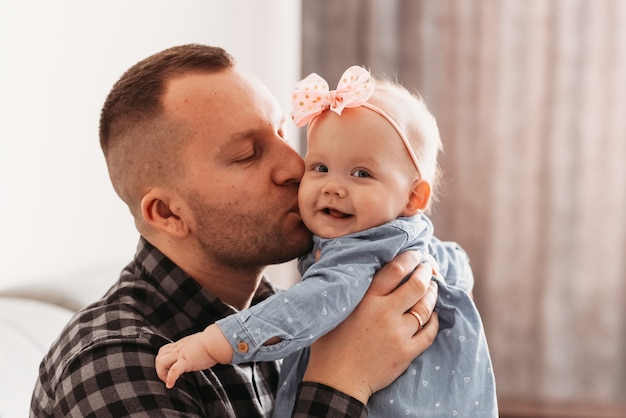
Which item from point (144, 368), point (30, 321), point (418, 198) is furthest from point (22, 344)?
point (418, 198)

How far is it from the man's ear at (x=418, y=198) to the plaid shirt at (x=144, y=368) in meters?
0.33

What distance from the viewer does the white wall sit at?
5.54 feet

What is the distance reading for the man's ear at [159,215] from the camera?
150cm

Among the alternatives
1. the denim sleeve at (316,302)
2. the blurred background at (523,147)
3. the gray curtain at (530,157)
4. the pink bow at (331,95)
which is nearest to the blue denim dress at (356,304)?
the denim sleeve at (316,302)

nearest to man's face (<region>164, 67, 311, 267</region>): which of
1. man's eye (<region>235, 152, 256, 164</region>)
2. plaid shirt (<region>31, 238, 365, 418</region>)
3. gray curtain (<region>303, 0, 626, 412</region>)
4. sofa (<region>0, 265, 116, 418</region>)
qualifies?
man's eye (<region>235, 152, 256, 164</region>)

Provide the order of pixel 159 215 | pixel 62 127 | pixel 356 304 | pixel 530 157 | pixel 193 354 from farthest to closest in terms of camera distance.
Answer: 1. pixel 530 157
2. pixel 62 127
3. pixel 159 215
4. pixel 356 304
5. pixel 193 354

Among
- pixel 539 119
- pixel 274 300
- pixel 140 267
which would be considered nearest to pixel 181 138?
pixel 140 267

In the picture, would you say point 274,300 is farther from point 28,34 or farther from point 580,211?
point 580,211

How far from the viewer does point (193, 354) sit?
1124mm

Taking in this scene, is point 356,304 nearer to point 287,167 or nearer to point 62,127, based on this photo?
point 287,167

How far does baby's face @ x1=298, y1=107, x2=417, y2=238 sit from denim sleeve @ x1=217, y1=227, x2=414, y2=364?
3cm

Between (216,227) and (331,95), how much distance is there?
316mm

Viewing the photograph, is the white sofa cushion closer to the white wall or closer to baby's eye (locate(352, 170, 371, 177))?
the white wall

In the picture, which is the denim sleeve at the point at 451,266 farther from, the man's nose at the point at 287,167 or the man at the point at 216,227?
the man's nose at the point at 287,167
